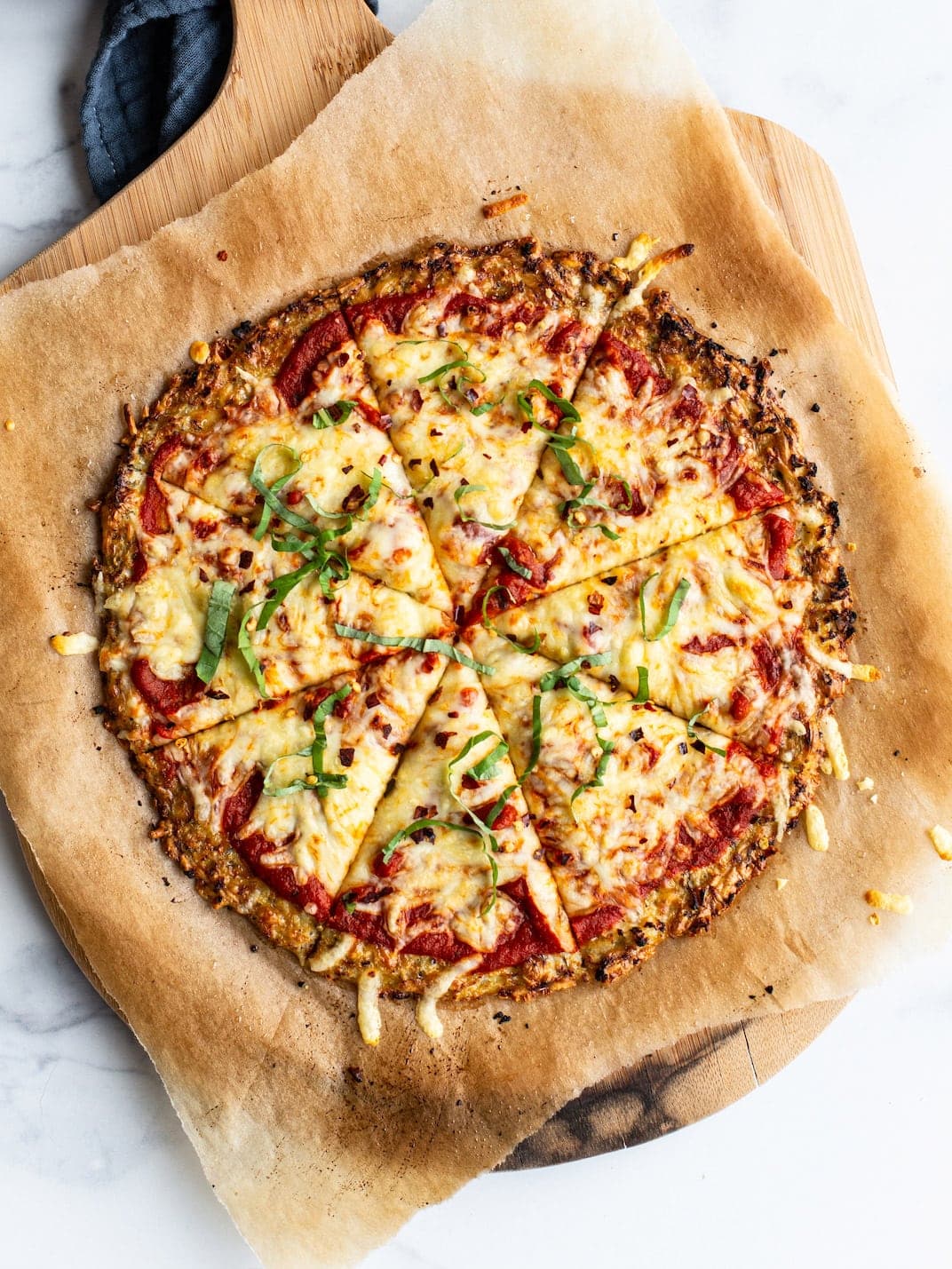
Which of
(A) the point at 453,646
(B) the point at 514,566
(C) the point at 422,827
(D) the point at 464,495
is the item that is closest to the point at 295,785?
(C) the point at 422,827

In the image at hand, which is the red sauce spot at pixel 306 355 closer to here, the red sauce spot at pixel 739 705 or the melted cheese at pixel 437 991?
the red sauce spot at pixel 739 705

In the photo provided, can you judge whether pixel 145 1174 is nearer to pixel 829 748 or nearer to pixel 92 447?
pixel 92 447

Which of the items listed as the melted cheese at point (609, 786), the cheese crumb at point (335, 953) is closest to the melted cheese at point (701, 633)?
the melted cheese at point (609, 786)

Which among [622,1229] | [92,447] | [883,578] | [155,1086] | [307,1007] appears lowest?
[622,1229]

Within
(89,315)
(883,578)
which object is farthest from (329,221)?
(883,578)

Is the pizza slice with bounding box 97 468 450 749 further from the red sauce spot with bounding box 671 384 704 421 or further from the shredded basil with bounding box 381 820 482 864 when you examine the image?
the red sauce spot with bounding box 671 384 704 421

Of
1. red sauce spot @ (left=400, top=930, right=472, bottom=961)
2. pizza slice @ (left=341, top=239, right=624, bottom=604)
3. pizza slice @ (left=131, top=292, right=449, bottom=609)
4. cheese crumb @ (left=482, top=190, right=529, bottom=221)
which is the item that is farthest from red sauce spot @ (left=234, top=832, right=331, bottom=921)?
cheese crumb @ (left=482, top=190, right=529, bottom=221)
